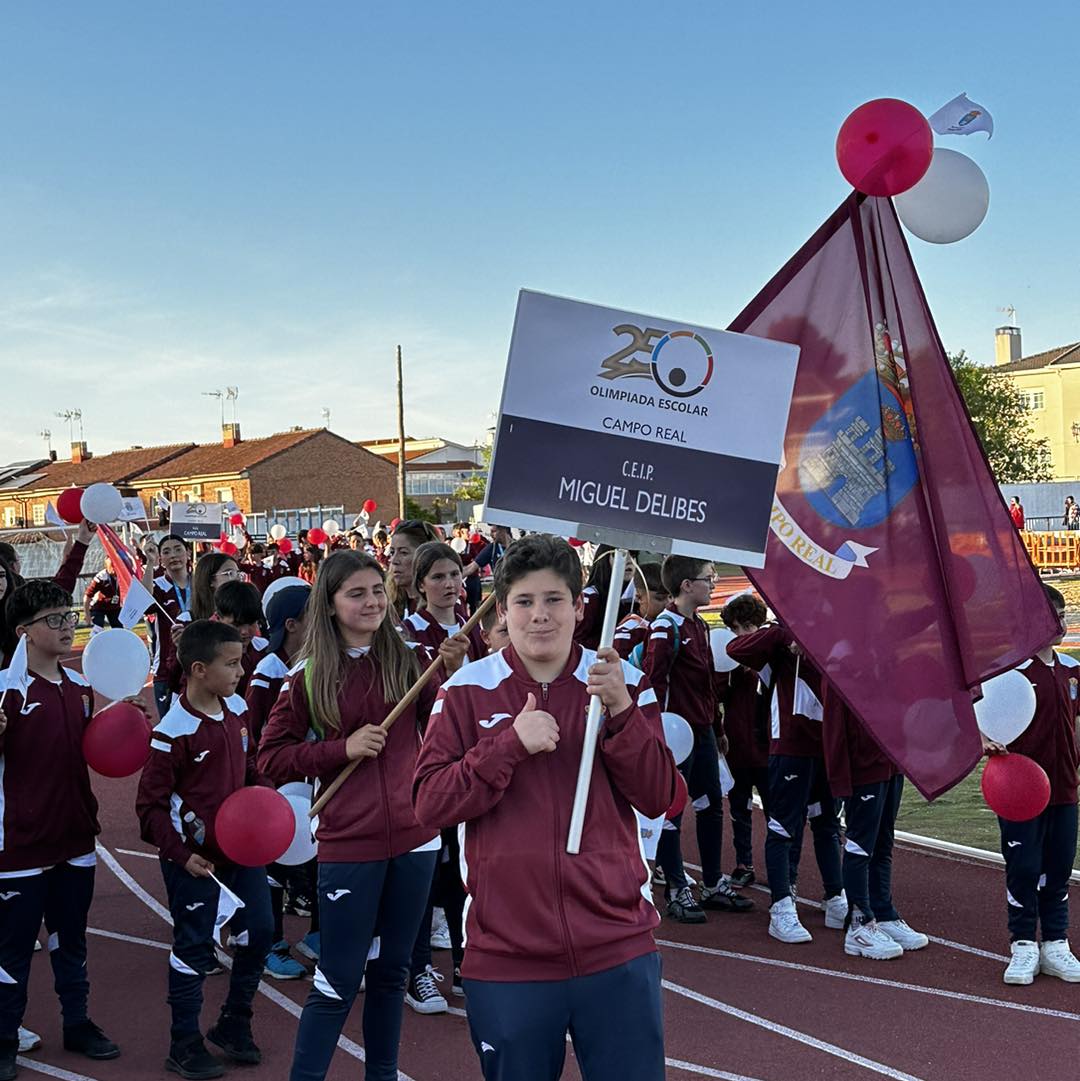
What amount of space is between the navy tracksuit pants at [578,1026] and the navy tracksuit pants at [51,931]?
288 cm

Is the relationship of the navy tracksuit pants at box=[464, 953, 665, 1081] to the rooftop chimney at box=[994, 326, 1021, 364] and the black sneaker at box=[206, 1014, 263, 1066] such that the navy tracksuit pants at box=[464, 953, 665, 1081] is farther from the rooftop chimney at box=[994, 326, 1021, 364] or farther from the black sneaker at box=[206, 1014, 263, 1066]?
the rooftop chimney at box=[994, 326, 1021, 364]

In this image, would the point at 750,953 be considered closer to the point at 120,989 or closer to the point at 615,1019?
the point at 120,989

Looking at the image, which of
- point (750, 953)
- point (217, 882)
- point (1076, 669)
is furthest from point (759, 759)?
point (217, 882)

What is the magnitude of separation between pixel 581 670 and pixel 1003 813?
3251mm

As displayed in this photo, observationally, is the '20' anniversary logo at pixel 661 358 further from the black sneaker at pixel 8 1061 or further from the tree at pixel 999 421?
the tree at pixel 999 421

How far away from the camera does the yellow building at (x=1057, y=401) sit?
77900 mm

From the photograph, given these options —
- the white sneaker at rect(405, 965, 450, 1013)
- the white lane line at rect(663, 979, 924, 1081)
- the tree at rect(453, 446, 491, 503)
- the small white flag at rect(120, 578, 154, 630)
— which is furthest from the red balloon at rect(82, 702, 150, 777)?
the tree at rect(453, 446, 491, 503)

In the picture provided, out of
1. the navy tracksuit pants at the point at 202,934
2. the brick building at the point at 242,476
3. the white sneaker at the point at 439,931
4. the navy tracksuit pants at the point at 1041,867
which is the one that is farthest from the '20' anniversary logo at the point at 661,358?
the brick building at the point at 242,476

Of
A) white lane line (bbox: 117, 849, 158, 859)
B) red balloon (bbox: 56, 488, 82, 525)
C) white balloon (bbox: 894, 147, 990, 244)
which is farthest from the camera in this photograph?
red balloon (bbox: 56, 488, 82, 525)

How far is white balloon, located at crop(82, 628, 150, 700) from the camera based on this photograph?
579 cm

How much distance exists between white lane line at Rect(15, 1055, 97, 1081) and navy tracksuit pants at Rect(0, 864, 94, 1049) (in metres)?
0.14

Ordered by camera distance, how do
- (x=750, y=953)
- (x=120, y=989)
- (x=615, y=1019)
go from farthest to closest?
(x=750, y=953) < (x=120, y=989) < (x=615, y=1019)

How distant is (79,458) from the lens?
8819cm

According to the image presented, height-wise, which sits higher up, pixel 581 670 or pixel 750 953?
Result: pixel 581 670
